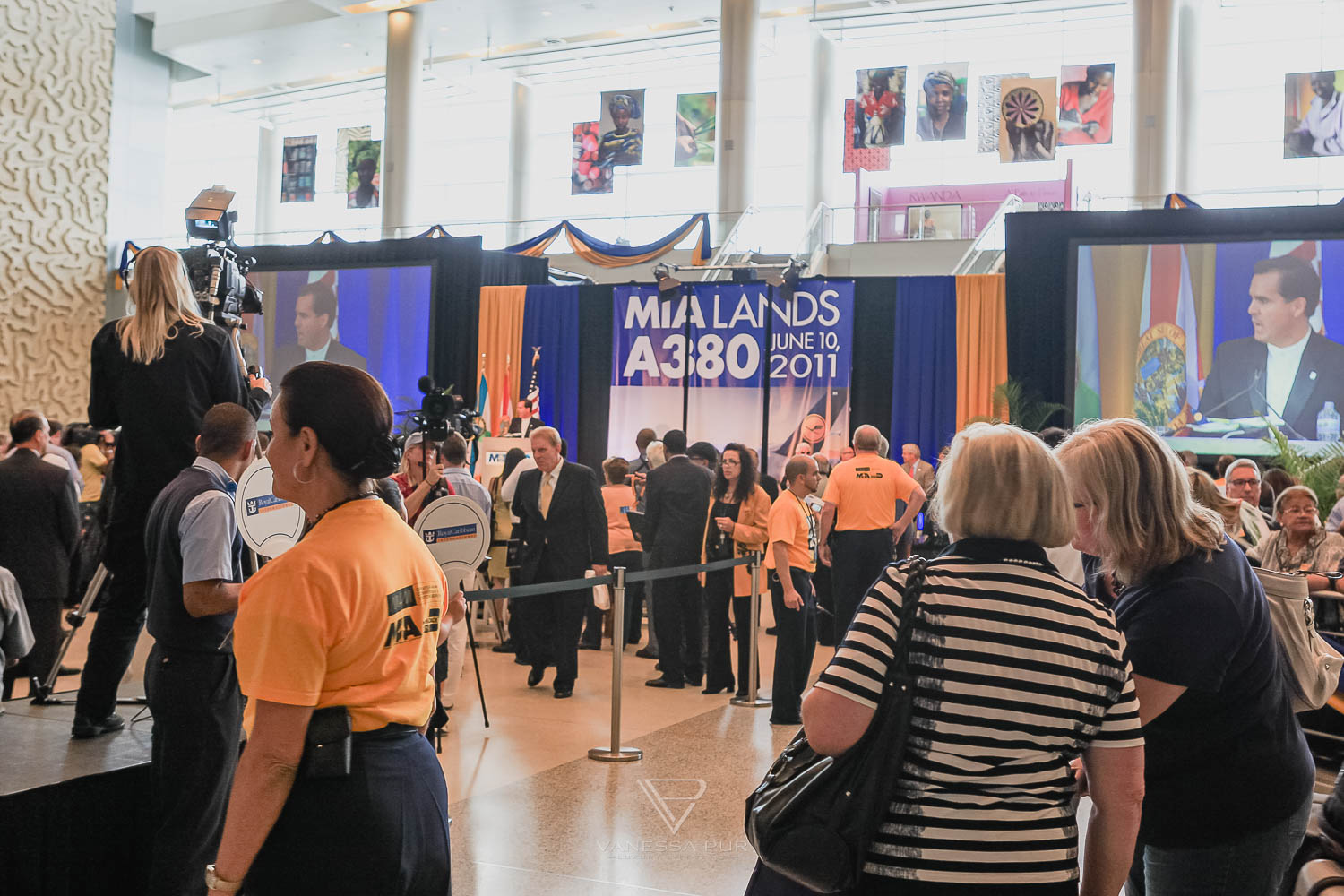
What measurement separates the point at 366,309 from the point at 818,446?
6.84m

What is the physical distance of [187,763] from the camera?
2.76 m

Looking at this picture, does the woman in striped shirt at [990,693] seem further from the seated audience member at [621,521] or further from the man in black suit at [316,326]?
the man in black suit at [316,326]

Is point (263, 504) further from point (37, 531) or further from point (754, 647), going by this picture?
point (754, 647)

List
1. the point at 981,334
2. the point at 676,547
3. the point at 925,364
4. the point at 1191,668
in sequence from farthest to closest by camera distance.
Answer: the point at 925,364
the point at 981,334
the point at 676,547
the point at 1191,668

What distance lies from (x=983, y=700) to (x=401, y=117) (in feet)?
Answer: 68.7

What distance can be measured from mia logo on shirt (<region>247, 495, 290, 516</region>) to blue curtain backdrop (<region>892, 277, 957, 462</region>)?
10.9 m

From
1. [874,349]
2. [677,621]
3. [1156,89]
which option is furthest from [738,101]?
[677,621]

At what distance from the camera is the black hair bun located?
173 cm

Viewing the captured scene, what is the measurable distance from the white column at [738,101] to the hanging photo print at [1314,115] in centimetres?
811

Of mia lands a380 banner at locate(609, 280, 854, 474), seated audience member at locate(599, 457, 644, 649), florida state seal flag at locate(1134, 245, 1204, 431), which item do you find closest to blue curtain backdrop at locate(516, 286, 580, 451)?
mia lands a380 banner at locate(609, 280, 854, 474)

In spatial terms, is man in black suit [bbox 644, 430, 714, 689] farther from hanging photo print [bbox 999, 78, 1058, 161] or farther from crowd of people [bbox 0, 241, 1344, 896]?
hanging photo print [bbox 999, 78, 1058, 161]

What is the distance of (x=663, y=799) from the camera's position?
15.6ft

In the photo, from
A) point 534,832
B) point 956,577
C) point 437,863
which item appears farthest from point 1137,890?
point 534,832

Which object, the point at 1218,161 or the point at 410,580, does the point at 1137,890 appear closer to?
the point at 410,580
